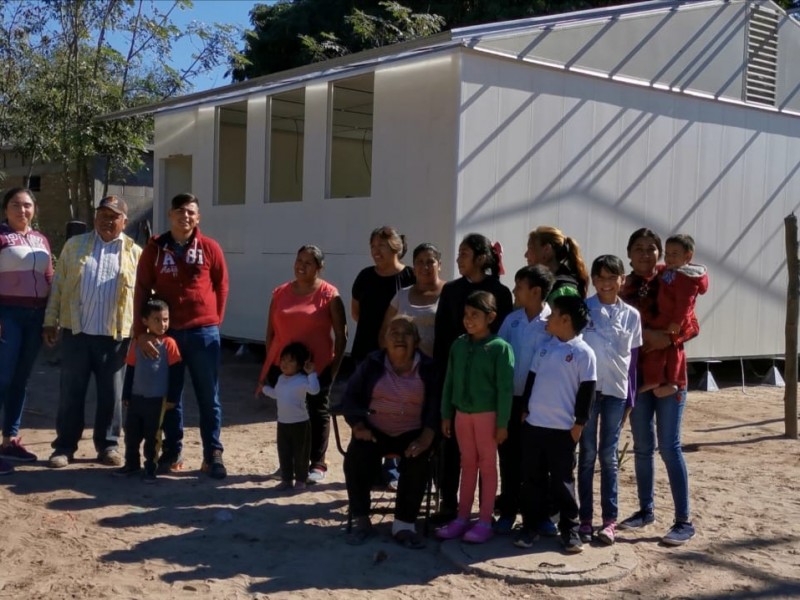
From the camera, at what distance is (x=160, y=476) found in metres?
6.11

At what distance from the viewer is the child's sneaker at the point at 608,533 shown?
16.1 feet

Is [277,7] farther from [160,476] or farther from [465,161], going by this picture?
[160,476]

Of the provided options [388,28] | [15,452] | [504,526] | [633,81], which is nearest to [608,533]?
[504,526]

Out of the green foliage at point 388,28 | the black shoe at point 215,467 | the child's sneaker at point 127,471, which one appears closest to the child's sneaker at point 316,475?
the black shoe at point 215,467

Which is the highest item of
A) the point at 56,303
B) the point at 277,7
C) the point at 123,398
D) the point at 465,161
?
the point at 277,7

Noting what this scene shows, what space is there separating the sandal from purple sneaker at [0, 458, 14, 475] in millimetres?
2818

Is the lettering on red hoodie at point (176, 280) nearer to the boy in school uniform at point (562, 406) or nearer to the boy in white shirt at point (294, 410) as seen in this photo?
the boy in white shirt at point (294, 410)

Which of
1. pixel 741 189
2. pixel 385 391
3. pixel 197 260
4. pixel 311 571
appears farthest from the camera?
pixel 741 189

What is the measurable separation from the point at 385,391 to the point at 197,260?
1.79 metres

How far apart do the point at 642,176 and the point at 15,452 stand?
7311 millimetres

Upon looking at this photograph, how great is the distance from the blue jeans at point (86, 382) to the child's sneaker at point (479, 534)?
283 cm

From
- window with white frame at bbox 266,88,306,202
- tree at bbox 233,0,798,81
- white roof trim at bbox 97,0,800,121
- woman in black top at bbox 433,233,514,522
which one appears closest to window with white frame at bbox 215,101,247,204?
window with white frame at bbox 266,88,306,202

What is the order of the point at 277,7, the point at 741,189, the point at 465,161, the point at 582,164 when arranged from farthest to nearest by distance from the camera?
the point at 277,7
the point at 741,189
the point at 582,164
the point at 465,161

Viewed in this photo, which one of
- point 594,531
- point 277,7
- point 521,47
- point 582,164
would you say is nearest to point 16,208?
point 594,531
